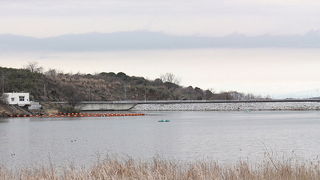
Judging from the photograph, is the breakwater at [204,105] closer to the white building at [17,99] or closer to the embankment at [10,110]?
the white building at [17,99]

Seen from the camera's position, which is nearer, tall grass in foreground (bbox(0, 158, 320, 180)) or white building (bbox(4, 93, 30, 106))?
tall grass in foreground (bbox(0, 158, 320, 180))

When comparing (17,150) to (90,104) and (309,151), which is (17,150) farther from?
(90,104)

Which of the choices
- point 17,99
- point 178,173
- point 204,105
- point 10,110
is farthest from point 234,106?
point 178,173

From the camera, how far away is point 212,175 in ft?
72.8

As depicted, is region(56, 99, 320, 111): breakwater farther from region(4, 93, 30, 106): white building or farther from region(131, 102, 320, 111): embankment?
region(4, 93, 30, 106): white building

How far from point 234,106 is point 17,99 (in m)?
70.0

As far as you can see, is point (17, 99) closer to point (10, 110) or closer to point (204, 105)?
Result: point (10, 110)

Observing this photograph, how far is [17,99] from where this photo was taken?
159m

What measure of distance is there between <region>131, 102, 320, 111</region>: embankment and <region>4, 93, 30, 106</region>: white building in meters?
39.5

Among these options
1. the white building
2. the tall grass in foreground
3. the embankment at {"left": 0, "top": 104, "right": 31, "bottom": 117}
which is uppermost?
the white building

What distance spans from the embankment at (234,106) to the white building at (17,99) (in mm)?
39473

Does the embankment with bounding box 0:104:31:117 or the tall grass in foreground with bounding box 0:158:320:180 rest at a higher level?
the embankment with bounding box 0:104:31:117

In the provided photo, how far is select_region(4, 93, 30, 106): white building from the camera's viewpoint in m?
157

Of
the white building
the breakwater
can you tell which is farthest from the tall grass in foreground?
the breakwater
